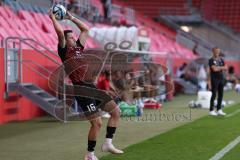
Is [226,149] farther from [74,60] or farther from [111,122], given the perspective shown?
[74,60]

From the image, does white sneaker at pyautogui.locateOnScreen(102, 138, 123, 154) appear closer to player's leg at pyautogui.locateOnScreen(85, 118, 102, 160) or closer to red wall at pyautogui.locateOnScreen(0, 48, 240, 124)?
player's leg at pyautogui.locateOnScreen(85, 118, 102, 160)

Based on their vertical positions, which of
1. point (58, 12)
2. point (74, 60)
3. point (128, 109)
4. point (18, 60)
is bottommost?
point (128, 109)

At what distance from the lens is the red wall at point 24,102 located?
1518 centimetres

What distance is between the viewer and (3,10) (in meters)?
19.3

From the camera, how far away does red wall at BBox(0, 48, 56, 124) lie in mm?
15180

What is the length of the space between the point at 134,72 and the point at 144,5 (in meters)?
25.3

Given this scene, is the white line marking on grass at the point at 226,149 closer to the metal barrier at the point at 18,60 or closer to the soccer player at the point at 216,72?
the soccer player at the point at 216,72

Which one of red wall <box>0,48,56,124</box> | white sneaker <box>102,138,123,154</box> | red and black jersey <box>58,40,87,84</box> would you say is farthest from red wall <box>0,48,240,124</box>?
red and black jersey <box>58,40,87,84</box>

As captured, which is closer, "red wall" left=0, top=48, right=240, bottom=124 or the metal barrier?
"red wall" left=0, top=48, right=240, bottom=124

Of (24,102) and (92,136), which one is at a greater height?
(92,136)

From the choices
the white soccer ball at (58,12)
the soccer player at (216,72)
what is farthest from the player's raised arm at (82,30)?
the soccer player at (216,72)

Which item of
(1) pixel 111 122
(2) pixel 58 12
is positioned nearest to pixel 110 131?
(1) pixel 111 122

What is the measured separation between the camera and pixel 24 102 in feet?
53.1

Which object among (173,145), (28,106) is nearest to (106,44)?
(28,106)
